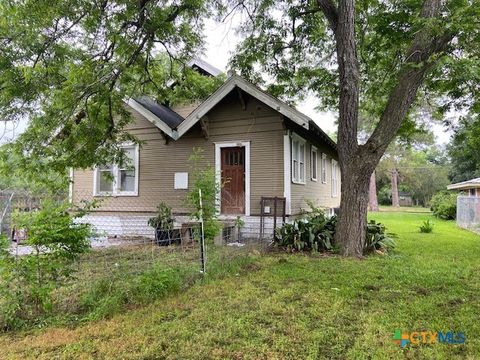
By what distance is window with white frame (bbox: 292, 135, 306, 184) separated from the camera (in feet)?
33.0

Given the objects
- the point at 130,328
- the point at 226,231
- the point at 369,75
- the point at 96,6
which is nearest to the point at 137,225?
the point at 226,231

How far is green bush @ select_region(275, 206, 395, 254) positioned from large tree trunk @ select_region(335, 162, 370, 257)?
345mm

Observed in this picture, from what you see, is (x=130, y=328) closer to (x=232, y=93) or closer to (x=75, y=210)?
(x=75, y=210)

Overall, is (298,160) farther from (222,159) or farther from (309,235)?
(309,235)

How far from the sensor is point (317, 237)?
8.13 m

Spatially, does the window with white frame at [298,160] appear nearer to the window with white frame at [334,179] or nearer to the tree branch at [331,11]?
the tree branch at [331,11]

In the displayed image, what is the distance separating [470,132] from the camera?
8.90m

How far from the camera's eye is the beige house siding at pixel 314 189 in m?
10.2

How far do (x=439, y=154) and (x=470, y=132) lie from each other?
56.8 m

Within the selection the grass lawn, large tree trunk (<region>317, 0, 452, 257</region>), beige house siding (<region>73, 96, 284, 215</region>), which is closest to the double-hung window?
beige house siding (<region>73, 96, 284, 215</region>)

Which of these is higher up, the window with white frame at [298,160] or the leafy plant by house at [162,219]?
the window with white frame at [298,160]

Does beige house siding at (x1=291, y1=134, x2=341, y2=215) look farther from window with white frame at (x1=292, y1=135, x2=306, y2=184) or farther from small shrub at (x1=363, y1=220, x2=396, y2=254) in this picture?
small shrub at (x1=363, y1=220, x2=396, y2=254)

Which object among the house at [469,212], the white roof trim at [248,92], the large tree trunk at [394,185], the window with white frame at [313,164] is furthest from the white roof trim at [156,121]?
the large tree trunk at [394,185]

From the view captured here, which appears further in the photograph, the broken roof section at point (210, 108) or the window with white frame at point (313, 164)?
the window with white frame at point (313, 164)
